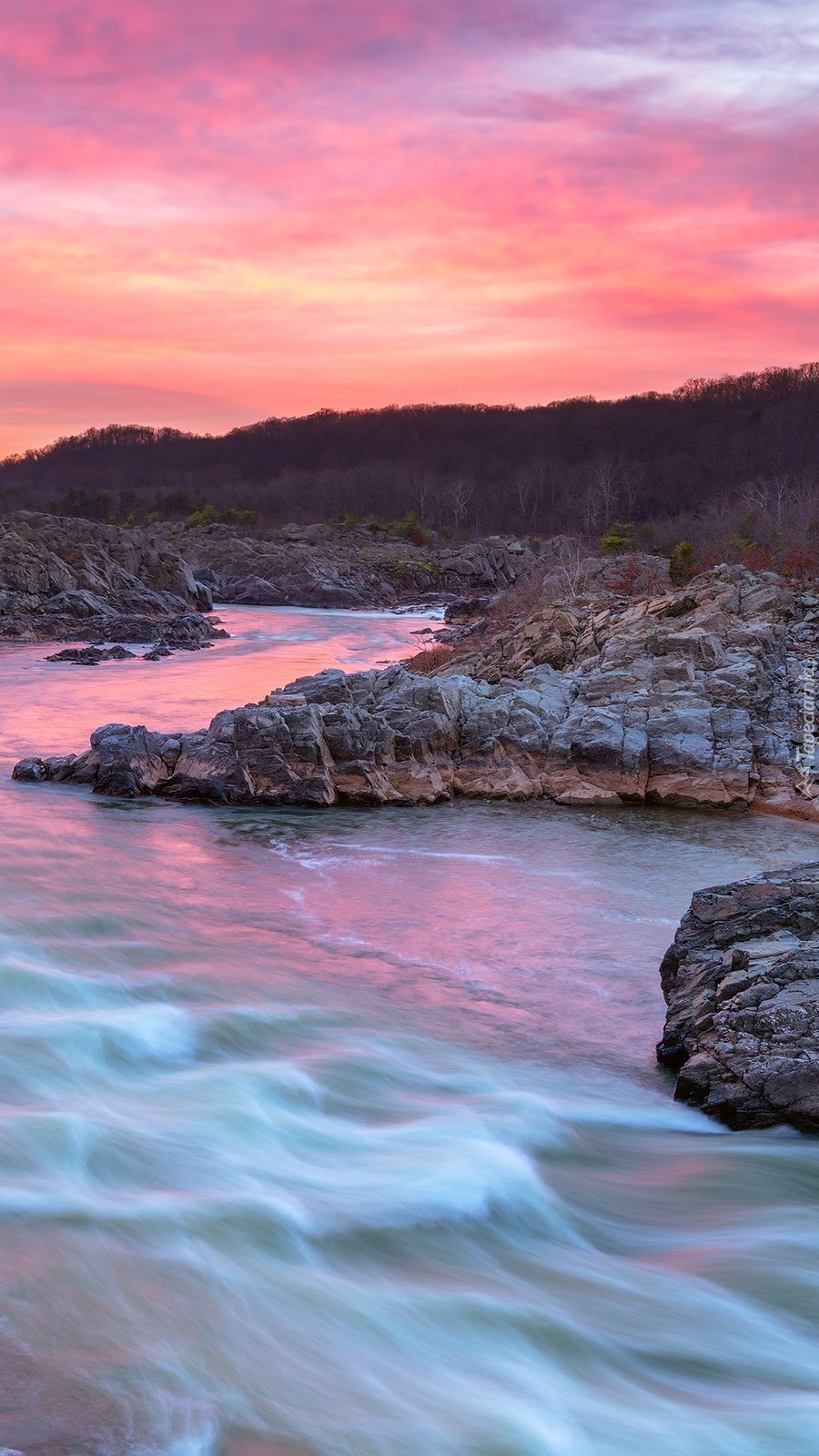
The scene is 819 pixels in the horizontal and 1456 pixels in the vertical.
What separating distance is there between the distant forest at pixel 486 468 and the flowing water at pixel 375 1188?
8575 cm

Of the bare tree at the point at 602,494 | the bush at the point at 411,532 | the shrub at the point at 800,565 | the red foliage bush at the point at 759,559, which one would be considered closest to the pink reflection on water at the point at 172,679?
the red foliage bush at the point at 759,559

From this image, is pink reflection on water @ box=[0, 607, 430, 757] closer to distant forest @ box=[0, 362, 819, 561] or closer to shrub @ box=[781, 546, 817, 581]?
shrub @ box=[781, 546, 817, 581]

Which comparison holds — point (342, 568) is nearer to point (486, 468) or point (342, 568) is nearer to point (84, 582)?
point (84, 582)

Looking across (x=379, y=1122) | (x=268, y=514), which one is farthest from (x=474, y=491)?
(x=379, y=1122)

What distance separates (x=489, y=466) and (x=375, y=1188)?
15786 centimetres

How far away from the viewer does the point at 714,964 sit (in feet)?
24.1

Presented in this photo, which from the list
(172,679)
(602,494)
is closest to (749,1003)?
(172,679)

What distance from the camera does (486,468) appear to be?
520 ft

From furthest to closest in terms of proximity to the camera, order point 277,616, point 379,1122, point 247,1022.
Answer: point 277,616 → point 247,1022 → point 379,1122

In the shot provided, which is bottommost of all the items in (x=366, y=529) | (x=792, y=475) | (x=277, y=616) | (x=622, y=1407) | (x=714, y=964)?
(x=622, y=1407)

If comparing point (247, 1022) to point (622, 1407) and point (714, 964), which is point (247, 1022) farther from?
point (622, 1407)

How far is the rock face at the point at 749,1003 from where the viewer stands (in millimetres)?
6383

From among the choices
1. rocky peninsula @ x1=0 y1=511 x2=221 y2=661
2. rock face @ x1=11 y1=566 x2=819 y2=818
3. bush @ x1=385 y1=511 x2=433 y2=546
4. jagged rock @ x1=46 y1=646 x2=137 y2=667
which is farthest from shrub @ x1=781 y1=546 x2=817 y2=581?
bush @ x1=385 y1=511 x2=433 y2=546

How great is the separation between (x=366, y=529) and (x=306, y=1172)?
279ft
